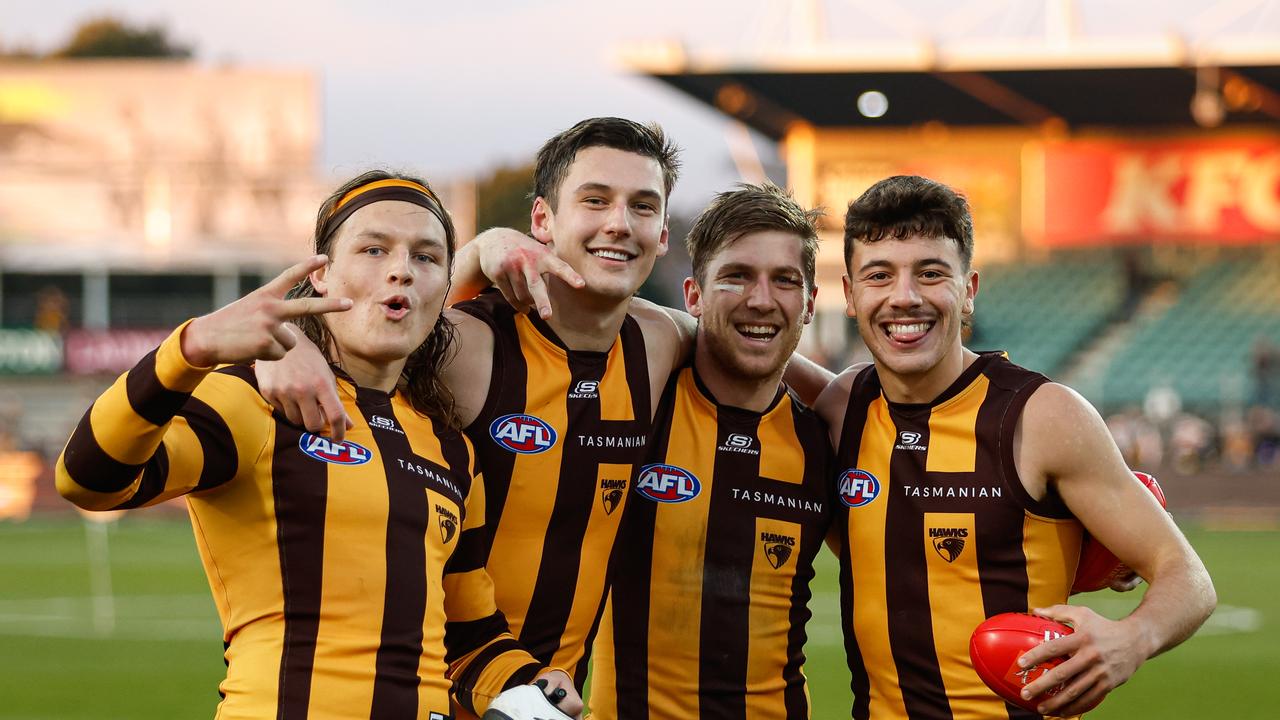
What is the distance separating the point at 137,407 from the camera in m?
2.97

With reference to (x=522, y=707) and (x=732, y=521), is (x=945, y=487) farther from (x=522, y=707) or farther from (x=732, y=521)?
(x=522, y=707)

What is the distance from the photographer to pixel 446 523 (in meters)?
3.62

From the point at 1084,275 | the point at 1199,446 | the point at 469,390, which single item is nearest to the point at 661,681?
the point at 469,390

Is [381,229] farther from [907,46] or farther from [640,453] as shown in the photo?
[907,46]

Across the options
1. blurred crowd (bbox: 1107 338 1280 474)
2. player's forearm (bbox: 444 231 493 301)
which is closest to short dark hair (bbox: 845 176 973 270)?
player's forearm (bbox: 444 231 493 301)

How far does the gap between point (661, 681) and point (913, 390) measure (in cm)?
117

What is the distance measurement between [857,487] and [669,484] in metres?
0.58

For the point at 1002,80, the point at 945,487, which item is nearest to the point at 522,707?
the point at 945,487

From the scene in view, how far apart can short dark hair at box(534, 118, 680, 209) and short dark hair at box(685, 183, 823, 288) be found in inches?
7.6

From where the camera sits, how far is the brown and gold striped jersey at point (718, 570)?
14.5 ft

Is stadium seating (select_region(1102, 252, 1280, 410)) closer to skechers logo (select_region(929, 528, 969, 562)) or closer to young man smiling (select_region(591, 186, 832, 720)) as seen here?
young man smiling (select_region(591, 186, 832, 720))

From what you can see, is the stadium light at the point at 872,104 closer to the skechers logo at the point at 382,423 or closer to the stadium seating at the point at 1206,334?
the stadium seating at the point at 1206,334

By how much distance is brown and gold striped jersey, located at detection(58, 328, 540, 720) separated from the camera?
10.7 ft

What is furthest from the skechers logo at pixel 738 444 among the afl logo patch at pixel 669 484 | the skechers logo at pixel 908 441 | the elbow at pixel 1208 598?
the elbow at pixel 1208 598
